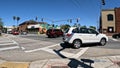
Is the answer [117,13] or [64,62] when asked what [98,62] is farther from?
[117,13]

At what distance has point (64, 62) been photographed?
39.4 ft

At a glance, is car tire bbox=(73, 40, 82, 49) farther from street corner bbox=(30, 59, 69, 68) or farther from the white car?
street corner bbox=(30, 59, 69, 68)

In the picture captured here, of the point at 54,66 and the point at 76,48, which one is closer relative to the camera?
the point at 54,66

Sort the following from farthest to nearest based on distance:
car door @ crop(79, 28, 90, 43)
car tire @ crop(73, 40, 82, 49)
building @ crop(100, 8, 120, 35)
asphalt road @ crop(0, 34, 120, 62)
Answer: building @ crop(100, 8, 120, 35), car door @ crop(79, 28, 90, 43), car tire @ crop(73, 40, 82, 49), asphalt road @ crop(0, 34, 120, 62)

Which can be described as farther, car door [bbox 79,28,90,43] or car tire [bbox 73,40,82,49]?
car door [bbox 79,28,90,43]

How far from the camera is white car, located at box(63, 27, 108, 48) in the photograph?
728 inches

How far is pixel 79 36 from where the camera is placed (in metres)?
18.7

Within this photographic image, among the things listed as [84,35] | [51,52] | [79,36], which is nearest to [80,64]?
[51,52]

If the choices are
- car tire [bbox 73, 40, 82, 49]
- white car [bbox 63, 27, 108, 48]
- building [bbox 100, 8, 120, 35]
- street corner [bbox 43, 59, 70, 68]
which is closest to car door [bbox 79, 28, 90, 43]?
white car [bbox 63, 27, 108, 48]

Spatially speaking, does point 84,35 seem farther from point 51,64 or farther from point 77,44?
point 51,64

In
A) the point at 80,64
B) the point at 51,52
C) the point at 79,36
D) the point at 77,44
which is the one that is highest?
the point at 79,36

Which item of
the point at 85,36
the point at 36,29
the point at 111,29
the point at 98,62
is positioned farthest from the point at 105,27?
the point at 36,29

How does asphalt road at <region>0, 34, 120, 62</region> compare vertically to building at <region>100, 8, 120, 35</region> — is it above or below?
below

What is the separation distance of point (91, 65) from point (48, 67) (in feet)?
6.81
